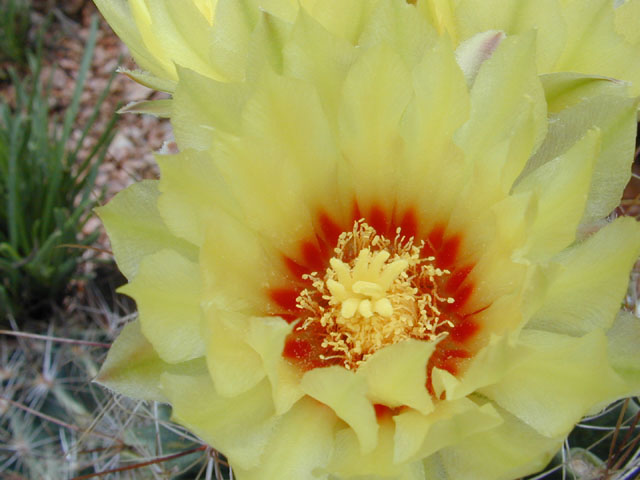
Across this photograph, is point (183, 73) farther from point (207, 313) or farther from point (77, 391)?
point (77, 391)

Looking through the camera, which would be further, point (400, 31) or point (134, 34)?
point (134, 34)

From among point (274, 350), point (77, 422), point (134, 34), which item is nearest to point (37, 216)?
point (77, 422)

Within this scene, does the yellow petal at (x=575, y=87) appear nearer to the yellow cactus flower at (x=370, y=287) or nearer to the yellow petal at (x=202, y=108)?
the yellow cactus flower at (x=370, y=287)

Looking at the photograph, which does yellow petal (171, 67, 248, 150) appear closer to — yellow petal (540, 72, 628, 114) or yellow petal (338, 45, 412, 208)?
yellow petal (338, 45, 412, 208)

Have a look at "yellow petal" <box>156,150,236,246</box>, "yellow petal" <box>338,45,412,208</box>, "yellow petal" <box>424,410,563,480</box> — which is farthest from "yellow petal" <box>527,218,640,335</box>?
"yellow petal" <box>156,150,236,246</box>

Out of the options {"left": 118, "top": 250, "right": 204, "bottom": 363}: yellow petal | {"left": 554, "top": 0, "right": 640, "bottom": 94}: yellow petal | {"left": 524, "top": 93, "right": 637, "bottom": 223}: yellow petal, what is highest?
Answer: {"left": 554, "top": 0, "right": 640, "bottom": 94}: yellow petal

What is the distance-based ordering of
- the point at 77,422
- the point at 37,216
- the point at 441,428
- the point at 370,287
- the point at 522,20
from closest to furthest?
the point at 441,428 → the point at 522,20 → the point at 370,287 → the point at 77,422 → the point at 37,216

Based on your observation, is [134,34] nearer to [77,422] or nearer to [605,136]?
[605,136]
